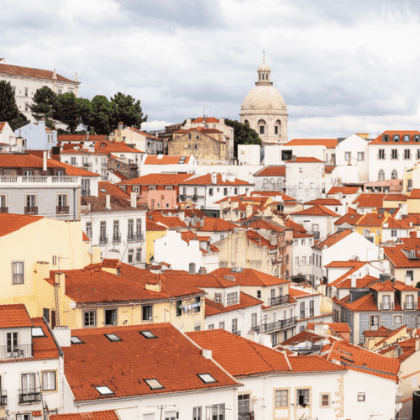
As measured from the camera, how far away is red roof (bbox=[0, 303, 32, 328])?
30.4 metres

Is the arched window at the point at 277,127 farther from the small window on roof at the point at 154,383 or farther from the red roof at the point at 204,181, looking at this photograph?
the small window on roof at the point at 154,383

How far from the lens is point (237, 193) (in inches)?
4427

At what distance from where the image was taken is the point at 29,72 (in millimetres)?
162000

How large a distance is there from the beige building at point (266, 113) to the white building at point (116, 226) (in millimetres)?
116346

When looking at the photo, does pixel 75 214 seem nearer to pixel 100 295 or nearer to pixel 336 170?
pixel 100 295

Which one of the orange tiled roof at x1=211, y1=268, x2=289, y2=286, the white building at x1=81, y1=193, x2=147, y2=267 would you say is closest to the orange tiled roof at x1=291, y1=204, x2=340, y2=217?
the white building at x1=81, y1=193, x2=147, y2=267

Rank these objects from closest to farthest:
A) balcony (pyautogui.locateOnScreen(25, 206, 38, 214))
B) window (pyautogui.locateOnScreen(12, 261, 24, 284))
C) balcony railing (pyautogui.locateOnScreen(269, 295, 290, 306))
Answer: window (pyautogui.locateOnScreen(12, 261, 24, 284)), balcony (pyautogui.locateOnScreen(25, 206, 38, 214)), balcony railing (pyautogui.locateOnScreen(269, 295, 290, 306))

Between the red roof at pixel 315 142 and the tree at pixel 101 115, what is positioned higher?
the tree at pixel 101 115

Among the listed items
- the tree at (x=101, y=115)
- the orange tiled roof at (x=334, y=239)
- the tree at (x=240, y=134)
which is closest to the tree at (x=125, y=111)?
the tree at (x=101, y=115)

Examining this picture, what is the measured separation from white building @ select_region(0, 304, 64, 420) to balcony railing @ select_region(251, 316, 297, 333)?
977 inches

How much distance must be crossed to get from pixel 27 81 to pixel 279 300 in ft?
368

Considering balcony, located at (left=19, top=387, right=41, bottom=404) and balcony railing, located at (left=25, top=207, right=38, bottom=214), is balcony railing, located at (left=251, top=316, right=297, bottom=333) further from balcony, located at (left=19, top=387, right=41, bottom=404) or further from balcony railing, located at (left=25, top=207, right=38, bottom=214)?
balcony, located at (left=19, top=387, right=41, bottom=404)

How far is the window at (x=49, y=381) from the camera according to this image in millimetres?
29859

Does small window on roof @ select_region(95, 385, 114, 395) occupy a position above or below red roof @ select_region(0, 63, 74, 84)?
below
